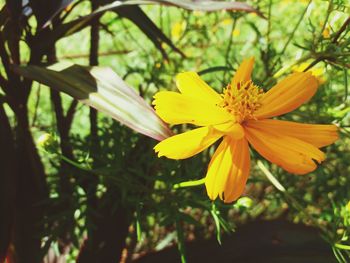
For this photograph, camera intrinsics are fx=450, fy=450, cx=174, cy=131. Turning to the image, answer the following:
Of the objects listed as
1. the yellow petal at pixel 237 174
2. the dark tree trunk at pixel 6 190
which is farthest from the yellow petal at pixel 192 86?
the dark tree trunk at pixel 6 190

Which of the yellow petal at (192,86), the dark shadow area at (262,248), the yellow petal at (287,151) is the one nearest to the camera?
the yellow petal at (287,151)

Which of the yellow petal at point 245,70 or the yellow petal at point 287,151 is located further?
the yellow petal at point 245,70

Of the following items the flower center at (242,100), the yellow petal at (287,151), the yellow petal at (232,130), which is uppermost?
the flower center at (242,100)

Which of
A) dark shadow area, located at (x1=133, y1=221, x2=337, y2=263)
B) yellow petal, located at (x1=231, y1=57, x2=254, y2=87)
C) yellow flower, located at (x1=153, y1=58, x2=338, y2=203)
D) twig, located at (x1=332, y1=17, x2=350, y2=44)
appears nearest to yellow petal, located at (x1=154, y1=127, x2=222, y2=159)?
yellow flower, located at (x1=153, y1=58, x2=338, y2=203)

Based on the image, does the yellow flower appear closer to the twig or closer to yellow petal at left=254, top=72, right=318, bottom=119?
yellow petal at left=254, top=72, right=318, bottom=119

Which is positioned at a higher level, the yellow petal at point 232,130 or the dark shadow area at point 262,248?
the yellow petal at point 232,130

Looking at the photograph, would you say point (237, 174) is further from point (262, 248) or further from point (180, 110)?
point (262, 248)

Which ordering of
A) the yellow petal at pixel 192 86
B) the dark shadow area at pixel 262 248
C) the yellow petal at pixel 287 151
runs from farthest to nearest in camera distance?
the dark shadow area at pixel 262 248 < the yellow petal at pixel 192 86 < the yellow petal at pixel 287 151

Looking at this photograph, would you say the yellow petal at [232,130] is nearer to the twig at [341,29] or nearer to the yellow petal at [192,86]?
the yellow petal at [192,86]
